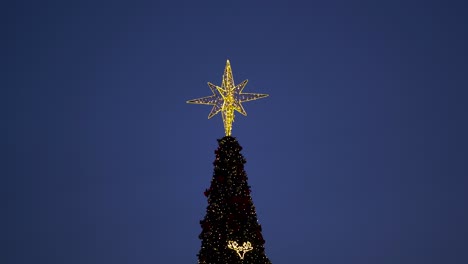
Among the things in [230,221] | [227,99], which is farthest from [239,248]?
[227,99]

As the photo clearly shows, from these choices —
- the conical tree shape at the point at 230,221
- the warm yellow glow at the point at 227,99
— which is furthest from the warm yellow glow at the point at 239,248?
the warm yellow glow at the point at 227,99

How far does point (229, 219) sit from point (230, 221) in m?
0.07

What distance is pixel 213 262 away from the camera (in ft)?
61.8

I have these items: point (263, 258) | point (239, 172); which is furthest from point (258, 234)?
point (239, 172)

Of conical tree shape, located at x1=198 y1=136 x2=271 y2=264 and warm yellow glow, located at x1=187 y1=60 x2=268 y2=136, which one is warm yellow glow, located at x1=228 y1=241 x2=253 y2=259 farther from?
warm yellow glow, located at x1=187 y1=60 x2=268 y2=136

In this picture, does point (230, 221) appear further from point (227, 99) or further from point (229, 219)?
point (227, 99)

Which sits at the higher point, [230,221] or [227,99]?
[227,99]

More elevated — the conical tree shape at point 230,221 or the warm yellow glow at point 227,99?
the warm yellow glow at point 227,99

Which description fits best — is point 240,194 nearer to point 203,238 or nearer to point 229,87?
point 203,238

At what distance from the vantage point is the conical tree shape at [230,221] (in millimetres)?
18944

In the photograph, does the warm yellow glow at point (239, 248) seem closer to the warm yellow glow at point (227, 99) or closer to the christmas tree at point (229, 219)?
the christmas tree at point (229, 219)

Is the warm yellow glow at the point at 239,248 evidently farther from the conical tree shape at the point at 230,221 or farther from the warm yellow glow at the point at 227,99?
the warm yellow glow at the point at 227,99

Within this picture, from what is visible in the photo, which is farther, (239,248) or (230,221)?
(230,221)

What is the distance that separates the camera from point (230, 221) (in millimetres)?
19094
